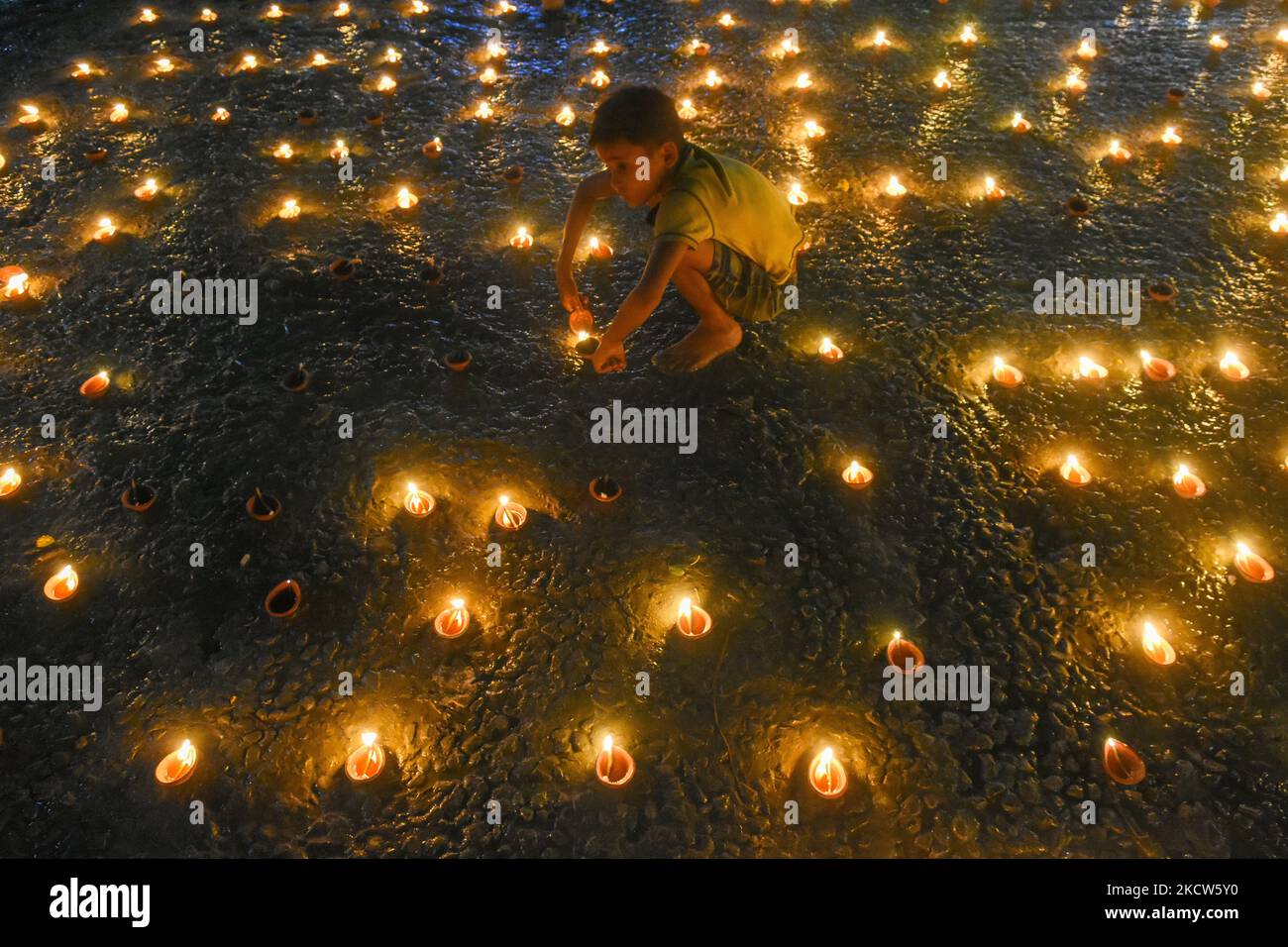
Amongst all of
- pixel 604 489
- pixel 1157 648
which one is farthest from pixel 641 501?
pixel 1157 648

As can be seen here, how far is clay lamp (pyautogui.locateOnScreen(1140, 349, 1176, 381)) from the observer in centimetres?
333

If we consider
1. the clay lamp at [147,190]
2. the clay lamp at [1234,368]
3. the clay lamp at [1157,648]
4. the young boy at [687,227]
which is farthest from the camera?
the clay lamp at [147,190]

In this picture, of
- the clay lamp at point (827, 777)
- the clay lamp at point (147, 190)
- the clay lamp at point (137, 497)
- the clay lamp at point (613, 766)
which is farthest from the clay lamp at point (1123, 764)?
the clay lamp at point (147, 190)

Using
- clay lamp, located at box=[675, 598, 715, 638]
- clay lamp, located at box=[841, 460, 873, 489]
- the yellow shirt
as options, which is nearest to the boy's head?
the yellow shirt

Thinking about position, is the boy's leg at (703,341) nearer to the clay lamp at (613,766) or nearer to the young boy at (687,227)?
the young boy at (687,227)

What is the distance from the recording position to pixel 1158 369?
3338mm

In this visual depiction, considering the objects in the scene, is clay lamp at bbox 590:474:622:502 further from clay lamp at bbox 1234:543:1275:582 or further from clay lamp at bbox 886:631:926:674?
clay lamp at bbox 1234:543:1275:582

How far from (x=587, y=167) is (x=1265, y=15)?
6630 mm

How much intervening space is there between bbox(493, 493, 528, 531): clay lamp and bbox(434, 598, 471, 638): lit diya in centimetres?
41

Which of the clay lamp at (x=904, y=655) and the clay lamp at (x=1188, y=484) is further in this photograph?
the clay lamp at (x=1188, y=484)

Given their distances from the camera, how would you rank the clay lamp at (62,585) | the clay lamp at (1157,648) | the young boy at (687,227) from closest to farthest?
the clay lamp at (1157,648), the young boy at (687,227), the clay lamp at (62,585)

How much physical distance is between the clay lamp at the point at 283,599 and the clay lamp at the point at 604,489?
1.28 metres

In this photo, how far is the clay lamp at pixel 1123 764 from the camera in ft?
7.04
